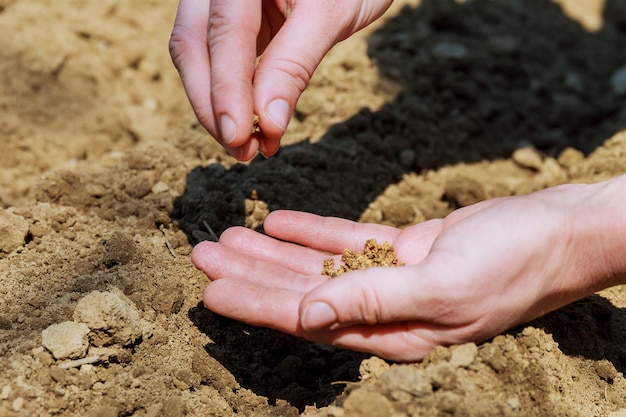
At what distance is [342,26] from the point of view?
8.59ft

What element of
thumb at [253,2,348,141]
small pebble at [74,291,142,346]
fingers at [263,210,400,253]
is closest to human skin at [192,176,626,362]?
fingers at [263,210,400,253]

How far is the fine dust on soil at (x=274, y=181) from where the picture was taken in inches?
82.7

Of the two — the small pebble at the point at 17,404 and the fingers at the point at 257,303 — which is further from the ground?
the fingers at the point at 257,303

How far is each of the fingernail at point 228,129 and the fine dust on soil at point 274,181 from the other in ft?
1.95

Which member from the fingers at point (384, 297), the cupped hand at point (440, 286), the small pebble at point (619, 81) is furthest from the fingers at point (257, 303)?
the small pebble at point (619, 81)

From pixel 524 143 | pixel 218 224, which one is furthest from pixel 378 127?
pixel 218 224

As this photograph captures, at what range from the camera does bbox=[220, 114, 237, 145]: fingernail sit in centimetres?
219

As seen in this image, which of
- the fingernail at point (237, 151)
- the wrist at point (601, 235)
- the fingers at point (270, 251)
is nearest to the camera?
the wrist at point (601, 235)

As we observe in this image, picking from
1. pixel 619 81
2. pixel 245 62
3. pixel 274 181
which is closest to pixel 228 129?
pixel 245 62

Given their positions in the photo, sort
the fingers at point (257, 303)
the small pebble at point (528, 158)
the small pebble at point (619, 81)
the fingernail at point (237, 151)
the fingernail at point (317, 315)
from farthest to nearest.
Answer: the small pebble at point (619, 81) → the small pebble at point (528, 158) → the fingernail at point (237, 151) → the fingers at point (257, 303) → the fingernail at point (317, 315)

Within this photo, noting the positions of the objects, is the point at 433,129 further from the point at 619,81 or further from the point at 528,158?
the point at 619,81

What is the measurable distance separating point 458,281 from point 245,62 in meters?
0.98

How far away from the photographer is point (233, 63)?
7.45 ft

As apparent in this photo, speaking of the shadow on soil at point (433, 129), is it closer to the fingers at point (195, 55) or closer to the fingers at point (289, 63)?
the fingers at point (195, 55)
